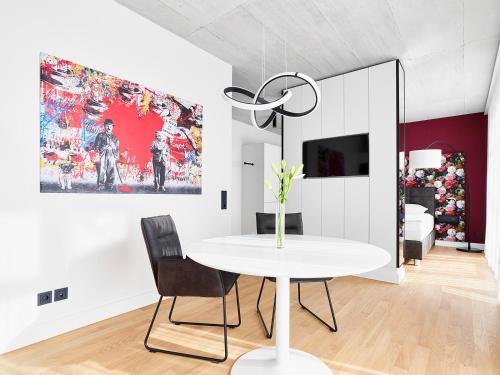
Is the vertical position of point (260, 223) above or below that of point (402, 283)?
above

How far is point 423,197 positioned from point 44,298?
21.5 ft

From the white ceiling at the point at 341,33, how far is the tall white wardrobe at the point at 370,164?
0.31 meters

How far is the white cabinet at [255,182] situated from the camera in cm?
549

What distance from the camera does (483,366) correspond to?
188 cm

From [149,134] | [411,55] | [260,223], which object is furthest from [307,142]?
[149,134]

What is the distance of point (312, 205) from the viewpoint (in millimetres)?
4375

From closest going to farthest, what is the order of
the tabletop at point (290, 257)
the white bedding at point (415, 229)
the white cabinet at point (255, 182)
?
the tabletop at point (290, 257) → the white bedding at point (415, 229) → the white cabinet at point (255, 182)

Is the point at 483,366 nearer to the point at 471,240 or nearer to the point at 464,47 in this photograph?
the point at 464,47

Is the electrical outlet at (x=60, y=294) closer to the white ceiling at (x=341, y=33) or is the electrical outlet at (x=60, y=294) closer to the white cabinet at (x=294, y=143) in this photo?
the white ceiling at (x=341, y=33)

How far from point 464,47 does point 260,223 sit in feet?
10.2

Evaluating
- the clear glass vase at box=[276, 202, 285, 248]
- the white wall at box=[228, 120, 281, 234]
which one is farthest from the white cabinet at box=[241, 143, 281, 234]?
the clear glass vase at box=[276, 202, 285, 248]

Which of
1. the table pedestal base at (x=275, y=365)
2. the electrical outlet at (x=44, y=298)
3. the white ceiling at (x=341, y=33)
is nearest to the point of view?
the table pedestal base at (x=275, y=365)

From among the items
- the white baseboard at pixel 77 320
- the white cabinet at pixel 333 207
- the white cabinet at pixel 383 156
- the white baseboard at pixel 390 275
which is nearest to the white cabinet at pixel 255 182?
the white cabinet at pixel 333 207

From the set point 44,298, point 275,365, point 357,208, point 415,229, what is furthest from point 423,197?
point 44,298
